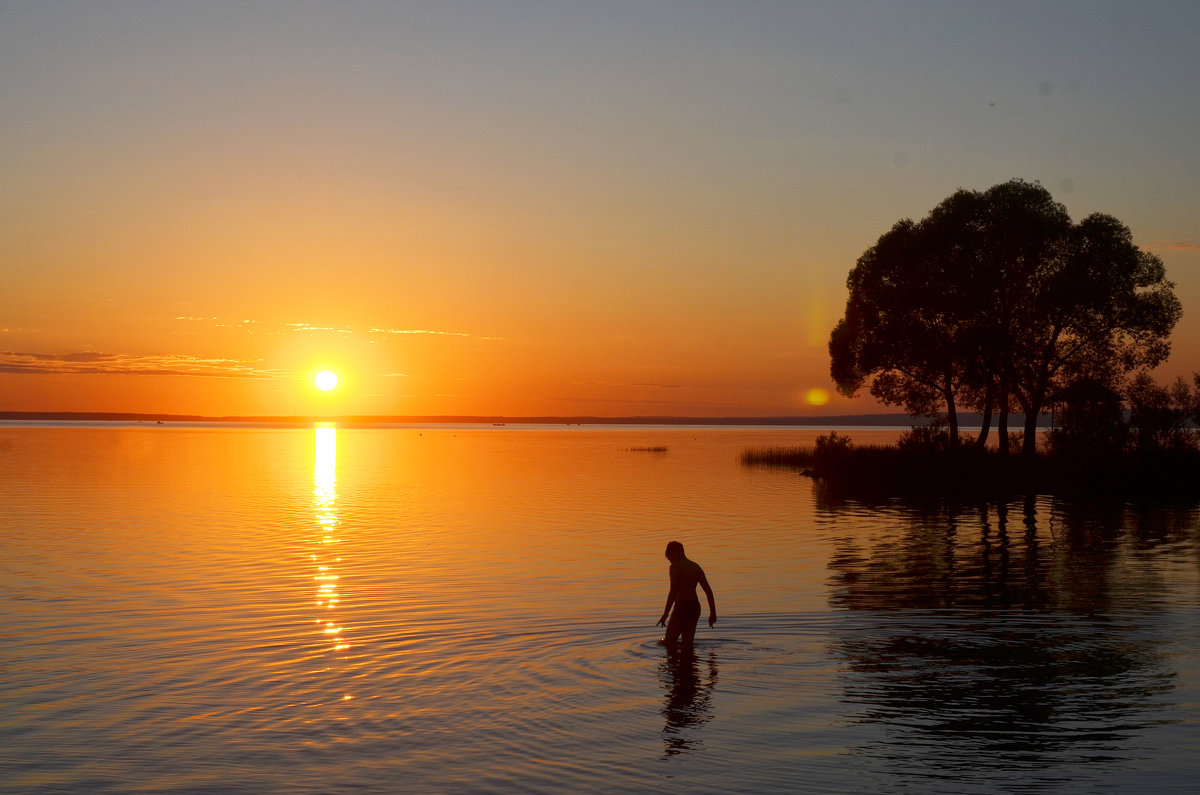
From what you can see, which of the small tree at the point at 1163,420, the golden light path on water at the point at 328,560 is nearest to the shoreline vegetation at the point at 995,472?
the small tree at the point at 1163,420

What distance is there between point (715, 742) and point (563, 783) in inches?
92.9

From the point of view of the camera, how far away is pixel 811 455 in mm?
90938

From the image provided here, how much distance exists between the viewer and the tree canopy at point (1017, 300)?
199ft

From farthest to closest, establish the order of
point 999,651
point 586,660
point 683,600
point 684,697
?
1. point 683,600
2. point 999,651
3. point 586,660
4. point 684,697

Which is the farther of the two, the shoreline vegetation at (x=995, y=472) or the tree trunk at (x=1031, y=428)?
the tree trunk at (x=1031, y=428)

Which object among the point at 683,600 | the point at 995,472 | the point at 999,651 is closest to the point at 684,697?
the point at 683,600

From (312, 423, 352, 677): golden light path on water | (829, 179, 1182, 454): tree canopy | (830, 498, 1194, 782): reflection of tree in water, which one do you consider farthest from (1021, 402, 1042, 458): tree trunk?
(312, 423, 352, 677): golden light path on water

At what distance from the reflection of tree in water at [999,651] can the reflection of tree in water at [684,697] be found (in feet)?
6.86

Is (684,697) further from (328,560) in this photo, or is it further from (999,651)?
(328,560)

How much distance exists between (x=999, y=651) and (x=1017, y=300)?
4834 cm

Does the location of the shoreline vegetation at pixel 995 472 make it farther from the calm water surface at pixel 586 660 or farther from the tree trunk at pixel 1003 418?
the calm water surface at pixel 586 660

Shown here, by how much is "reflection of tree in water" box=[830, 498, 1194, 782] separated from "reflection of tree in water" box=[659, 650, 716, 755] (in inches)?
82.3

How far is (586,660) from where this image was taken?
56.9 feet

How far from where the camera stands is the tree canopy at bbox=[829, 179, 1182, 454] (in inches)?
2387
